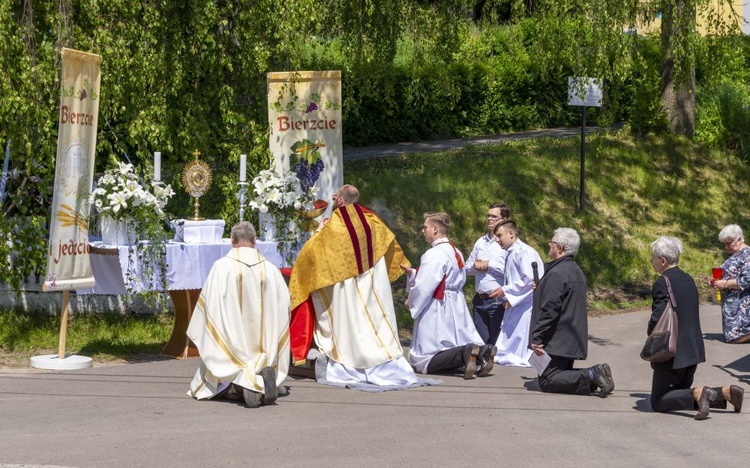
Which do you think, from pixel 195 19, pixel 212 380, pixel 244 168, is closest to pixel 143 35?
pixel 195 19

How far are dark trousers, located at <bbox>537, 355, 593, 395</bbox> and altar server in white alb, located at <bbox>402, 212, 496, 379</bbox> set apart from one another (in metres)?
0.85

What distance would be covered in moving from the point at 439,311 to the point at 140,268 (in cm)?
279

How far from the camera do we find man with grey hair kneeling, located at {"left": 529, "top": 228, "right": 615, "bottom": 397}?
9688mm

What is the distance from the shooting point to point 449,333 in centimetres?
1102

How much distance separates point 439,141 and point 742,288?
11735 mm

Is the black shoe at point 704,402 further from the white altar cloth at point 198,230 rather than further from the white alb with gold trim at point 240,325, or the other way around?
the white altar cloth at point 198,230

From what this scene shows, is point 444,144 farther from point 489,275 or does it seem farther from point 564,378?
point 564,378

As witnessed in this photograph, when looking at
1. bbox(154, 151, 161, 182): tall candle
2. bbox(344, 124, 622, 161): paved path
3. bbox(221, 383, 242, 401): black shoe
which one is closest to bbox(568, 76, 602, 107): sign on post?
bbox(344, 124, 622, 161): paved path

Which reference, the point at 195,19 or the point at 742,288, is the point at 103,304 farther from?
the point at 742,288

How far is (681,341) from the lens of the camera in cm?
905

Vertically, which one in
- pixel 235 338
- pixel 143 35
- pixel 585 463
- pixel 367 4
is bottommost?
pixel 585 463

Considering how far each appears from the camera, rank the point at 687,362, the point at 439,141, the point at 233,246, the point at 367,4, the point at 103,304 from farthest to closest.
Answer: the point at 439,141
the point at 367,4
the point at 103,304
the point at 233,246
the point at 687,362

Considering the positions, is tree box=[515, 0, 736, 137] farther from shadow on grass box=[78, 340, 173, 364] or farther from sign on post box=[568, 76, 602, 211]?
shadow on grass box=[78, 340, 173, 364]

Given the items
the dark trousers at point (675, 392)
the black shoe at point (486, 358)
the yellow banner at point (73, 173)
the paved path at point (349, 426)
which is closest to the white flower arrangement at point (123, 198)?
the yellow banner at point (73, 173)
